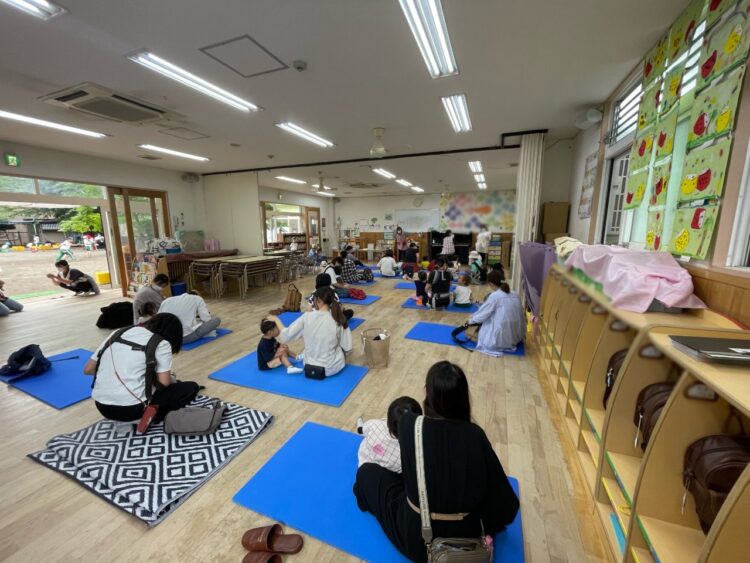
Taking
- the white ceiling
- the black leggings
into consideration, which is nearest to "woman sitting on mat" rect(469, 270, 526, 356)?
the white ceiling

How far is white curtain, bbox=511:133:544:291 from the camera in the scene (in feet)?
16.4

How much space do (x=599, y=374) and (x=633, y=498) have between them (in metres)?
0.81

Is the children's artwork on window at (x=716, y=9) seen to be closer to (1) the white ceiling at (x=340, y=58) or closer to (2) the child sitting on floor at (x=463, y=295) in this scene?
(1) the white ceiling at (x=340, y=58)

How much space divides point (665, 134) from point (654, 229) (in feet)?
2.34

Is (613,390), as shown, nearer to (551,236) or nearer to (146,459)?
(146,459)

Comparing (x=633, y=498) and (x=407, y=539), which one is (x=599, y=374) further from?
(x=407, y=539)

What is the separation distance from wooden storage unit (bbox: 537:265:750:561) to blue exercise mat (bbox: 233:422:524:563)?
49cm

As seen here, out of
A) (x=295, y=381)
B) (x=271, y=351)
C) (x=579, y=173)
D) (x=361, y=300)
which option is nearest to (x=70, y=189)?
(x=361, y=300)

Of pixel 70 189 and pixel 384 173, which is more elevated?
pixel 384 173

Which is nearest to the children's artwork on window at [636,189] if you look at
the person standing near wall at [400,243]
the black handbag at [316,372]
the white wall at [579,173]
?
the white wall at [579,173]

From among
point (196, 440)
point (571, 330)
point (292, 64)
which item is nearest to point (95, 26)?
point (292, 64)

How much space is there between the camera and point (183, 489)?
188 cm

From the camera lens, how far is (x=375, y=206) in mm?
15070

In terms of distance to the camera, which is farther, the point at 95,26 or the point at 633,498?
the point at 95,26
